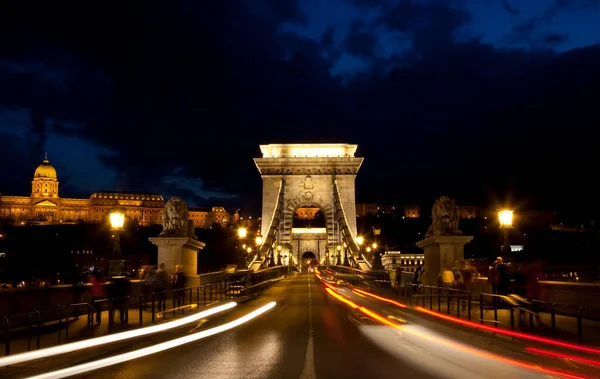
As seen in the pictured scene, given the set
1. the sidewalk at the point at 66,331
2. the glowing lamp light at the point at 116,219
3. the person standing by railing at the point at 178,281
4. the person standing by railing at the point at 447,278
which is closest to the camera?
the sidewalk at the point at 66,331

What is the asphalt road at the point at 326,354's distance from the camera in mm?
9703

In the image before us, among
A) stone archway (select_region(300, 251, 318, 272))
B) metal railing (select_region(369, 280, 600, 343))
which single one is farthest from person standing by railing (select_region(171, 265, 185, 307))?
stone archway (select_region(300, 251, 318, 272))

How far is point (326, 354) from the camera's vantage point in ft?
38.1

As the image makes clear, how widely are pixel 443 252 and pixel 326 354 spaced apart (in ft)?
41.4

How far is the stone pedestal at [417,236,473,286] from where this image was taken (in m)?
23.2

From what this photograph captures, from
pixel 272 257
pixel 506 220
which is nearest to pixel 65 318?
pixel 506 220

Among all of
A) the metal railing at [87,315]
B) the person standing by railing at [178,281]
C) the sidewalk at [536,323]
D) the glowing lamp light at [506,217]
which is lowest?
the sidewalk at [536,323]

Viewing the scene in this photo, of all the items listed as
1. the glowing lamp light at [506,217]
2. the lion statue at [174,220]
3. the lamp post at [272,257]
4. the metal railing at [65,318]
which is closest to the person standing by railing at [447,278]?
the glowing lamp light at [506,217]

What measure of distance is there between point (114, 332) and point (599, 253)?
234ft

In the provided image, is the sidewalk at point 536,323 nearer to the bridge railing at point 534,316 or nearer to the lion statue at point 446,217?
the bridge railing at point 534,316

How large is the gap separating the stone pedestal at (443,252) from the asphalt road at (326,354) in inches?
229

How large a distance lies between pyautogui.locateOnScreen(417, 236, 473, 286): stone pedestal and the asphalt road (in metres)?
5.81

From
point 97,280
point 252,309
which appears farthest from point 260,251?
point 97,280

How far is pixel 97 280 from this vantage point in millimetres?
17078
